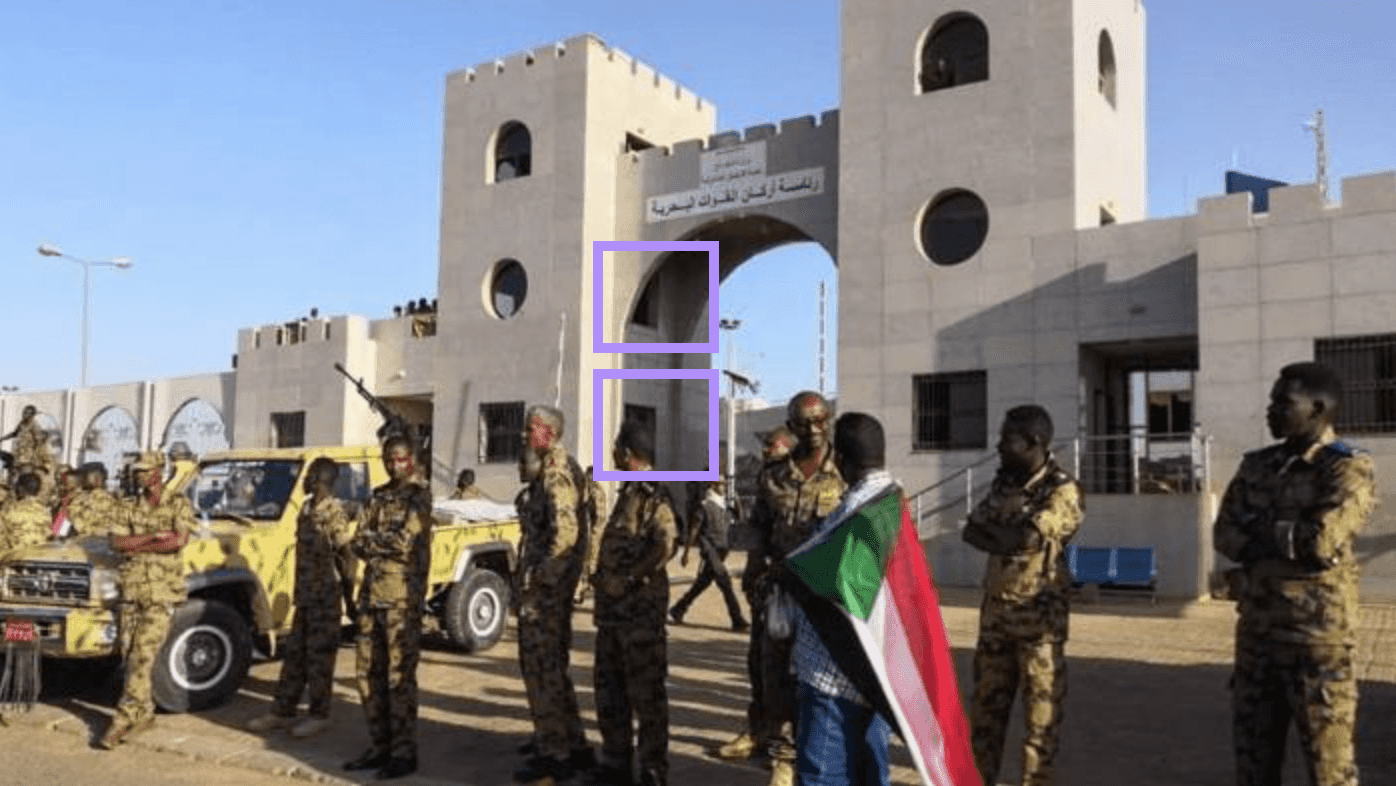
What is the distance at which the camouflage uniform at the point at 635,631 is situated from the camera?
5.62 m

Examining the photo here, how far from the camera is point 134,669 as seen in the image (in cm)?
705

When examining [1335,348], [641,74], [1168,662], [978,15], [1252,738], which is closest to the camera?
[1252,738]

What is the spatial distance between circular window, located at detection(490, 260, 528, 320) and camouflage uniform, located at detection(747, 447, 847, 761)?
19214mm

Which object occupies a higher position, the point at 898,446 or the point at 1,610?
the point at 898,446

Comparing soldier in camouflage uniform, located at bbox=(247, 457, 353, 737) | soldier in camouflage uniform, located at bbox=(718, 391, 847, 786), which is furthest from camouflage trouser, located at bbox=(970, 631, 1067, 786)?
soldier in camouflage uniform, located at bbox=(247, 457, 353, 737)

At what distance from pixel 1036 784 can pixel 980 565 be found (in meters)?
12.6

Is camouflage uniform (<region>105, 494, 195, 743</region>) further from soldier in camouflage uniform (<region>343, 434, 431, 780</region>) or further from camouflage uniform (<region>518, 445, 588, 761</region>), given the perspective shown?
camouflage uniform (<region>518, 445, 588, 761</region>)

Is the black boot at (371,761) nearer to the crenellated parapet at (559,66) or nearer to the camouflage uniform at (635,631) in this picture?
the camouflage uniform at (635,631)

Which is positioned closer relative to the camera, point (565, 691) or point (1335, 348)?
point (565, 691)

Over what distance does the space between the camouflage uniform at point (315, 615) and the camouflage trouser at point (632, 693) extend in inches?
96.8

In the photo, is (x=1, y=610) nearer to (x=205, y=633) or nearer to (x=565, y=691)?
(x=205, y=633)

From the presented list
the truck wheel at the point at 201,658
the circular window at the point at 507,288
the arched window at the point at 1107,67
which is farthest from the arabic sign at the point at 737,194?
the truck wheel at the point at 201,658

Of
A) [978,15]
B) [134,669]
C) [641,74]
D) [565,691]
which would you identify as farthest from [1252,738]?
[641,74]

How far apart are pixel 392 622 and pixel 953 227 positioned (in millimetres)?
14499
